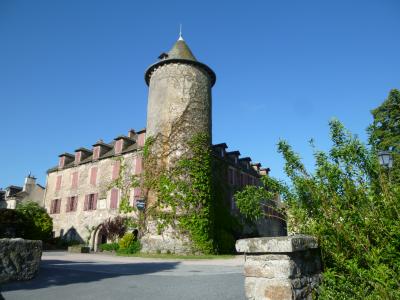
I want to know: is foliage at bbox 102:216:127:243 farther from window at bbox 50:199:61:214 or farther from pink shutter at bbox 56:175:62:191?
pink shutter at bbox 56:175:62:191

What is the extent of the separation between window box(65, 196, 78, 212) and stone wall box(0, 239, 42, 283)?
58.3ft

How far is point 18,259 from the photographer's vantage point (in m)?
6.48

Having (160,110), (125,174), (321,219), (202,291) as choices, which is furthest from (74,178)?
(321,219)

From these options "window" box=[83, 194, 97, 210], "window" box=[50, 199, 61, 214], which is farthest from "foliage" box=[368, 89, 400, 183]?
"window" box=[50, 199, 61, 214]

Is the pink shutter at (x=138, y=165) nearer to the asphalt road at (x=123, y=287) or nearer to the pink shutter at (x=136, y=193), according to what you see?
the pink shutter at (x=136, y=193)

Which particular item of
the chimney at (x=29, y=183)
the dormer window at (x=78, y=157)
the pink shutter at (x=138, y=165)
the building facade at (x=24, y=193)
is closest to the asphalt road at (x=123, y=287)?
the pink shutter at (x=138, y=165)

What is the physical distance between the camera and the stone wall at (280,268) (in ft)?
9.86

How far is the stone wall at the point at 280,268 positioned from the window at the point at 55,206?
25000 millimetres

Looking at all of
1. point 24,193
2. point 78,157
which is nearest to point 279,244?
point 78,157

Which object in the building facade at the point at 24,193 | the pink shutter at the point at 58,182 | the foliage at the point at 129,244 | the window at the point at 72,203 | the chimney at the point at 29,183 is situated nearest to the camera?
the foliage at the point at 129,244

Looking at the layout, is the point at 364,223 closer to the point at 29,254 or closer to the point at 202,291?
the point at 202,291

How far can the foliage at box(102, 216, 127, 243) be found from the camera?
63.6ft

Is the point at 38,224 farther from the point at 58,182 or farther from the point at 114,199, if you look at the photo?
the point at 58,182

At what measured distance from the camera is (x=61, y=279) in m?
6.99
